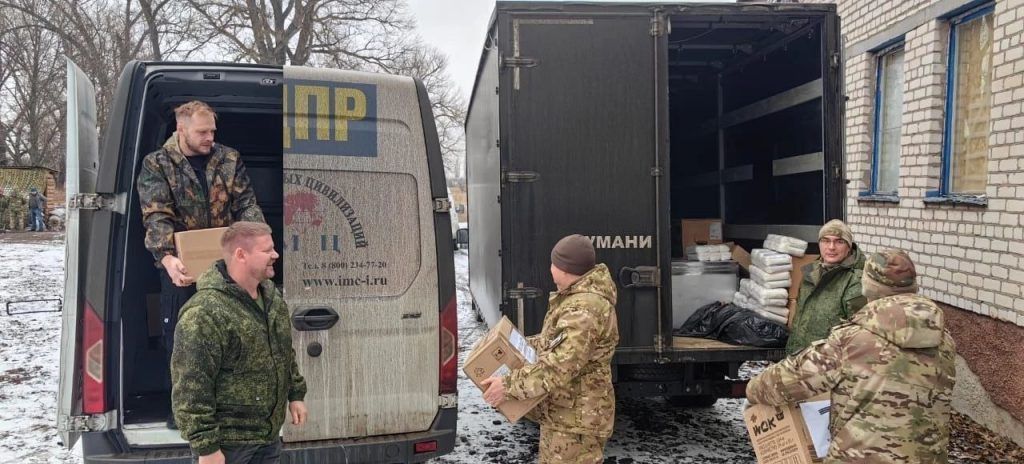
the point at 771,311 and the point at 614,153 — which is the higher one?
the point at 614,153

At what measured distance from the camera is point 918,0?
6016 millimetres

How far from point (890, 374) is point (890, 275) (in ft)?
1.22

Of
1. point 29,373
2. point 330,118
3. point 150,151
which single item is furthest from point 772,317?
point 29,373

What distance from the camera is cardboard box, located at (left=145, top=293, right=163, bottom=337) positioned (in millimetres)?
4090

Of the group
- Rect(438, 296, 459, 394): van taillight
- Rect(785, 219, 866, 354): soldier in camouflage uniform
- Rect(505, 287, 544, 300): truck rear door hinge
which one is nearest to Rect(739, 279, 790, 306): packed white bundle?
Rect(785, 219, 866, 354): soldier in camouflage uniform

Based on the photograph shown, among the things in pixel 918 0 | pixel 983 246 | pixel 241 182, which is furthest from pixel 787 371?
pixel 918 0

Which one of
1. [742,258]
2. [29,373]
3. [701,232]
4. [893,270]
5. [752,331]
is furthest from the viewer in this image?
[29,373]

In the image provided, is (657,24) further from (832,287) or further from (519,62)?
(832,287)

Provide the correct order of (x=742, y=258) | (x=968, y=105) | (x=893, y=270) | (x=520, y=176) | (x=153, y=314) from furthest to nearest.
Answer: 1. (x=968, y=105)
2. (x=742, y=258)
3. (x=153, y=314)
4. (x=520, y=176)
5. (x=893, y=270)

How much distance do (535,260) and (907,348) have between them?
208cm

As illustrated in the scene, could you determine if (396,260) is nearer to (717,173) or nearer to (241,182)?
(241,182)

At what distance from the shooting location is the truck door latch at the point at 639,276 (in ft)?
13.4

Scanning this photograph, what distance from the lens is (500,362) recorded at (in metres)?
2.96

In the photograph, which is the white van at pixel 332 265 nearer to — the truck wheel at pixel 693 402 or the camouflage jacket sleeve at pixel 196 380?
the camouflage jacket sleeve at pixel 196 380
